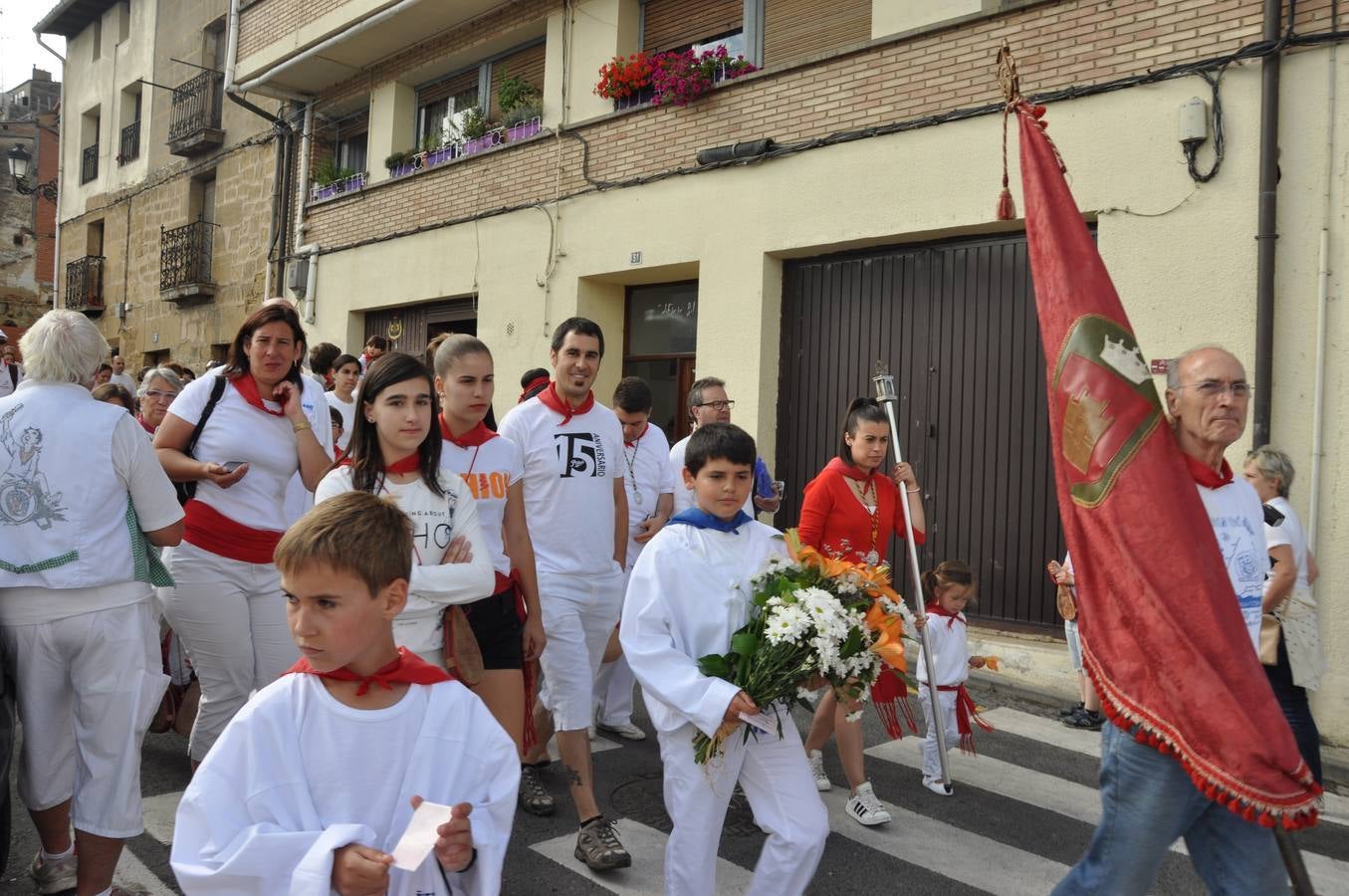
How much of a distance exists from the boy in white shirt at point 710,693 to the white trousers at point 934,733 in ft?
6.53

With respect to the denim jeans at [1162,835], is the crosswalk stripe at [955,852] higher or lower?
lower

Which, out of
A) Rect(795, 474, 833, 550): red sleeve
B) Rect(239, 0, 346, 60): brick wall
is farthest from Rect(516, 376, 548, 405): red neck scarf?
Rect(239, 0, 346, 60): brick wall

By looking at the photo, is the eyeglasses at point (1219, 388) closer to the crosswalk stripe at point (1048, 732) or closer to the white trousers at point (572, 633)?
the white trousers at point (572, 633)

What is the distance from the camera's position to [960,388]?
802 cm

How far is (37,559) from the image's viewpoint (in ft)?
10.4

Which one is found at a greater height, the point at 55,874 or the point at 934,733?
the point at 934,733

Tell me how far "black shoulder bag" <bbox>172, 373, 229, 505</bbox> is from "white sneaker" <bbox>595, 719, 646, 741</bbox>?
2.73 meters

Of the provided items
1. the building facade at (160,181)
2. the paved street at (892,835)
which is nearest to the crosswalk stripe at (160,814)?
the paved street at (892,835)

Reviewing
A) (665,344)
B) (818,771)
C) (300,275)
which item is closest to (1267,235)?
(818,771)

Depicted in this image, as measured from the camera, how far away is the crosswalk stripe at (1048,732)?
5871 millimetres

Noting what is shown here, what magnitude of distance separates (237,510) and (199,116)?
16.3 metres

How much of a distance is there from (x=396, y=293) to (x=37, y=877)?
34.5ft

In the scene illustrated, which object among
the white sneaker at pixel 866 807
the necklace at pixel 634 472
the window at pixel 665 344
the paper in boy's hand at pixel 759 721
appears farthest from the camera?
the window at pixel 665 344

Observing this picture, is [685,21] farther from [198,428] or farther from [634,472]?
[198,428]
